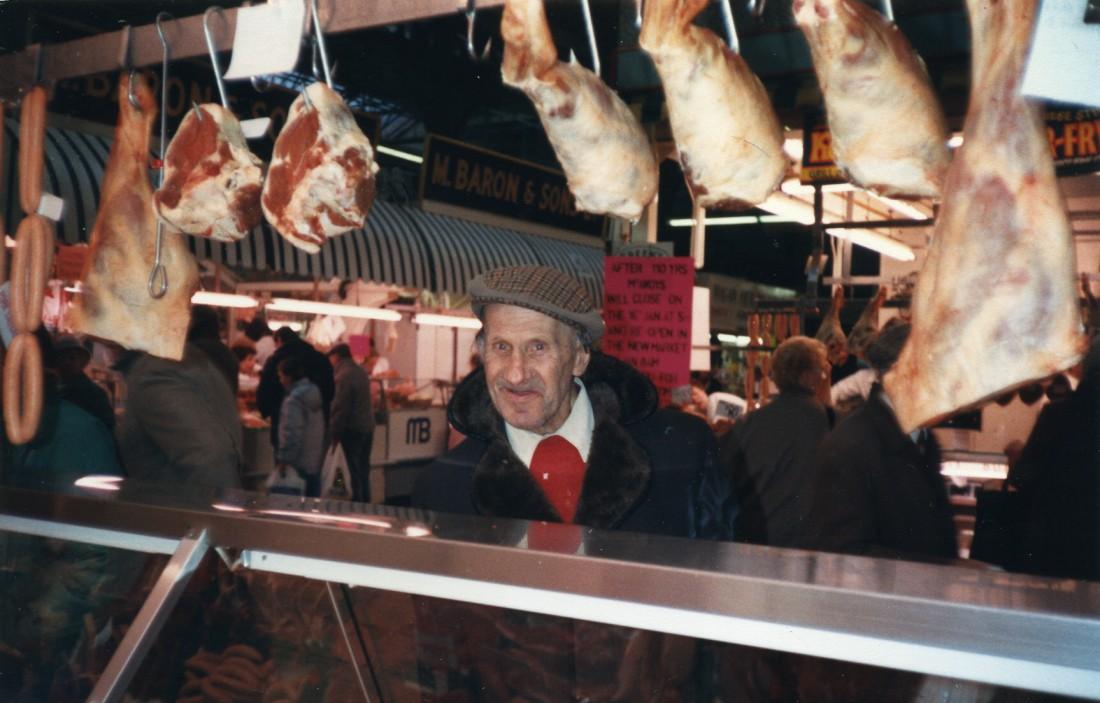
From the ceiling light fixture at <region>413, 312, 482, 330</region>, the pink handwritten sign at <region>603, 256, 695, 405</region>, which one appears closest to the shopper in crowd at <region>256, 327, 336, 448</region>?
the pink handwritten sign at <region>603, 256, 695, 405</region>

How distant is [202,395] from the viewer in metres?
3.90

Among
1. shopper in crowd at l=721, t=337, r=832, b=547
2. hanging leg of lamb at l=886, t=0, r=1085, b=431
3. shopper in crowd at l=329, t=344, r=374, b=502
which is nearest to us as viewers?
hanging leg of lamb at l=886, t=0, r=1085, b=431

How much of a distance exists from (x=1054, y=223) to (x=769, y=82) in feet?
10.9

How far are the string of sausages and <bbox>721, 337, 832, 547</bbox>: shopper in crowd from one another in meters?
3.35

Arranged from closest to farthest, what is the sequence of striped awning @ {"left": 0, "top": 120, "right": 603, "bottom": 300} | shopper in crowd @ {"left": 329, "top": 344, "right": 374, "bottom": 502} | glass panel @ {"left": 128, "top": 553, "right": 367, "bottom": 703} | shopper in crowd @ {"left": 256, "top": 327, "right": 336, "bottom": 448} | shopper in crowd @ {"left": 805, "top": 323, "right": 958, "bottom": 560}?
1. glass panel @ {"left": 128, "top": 553, "right": 367, "bottom": 703}
2. shopper in crowd @ {"left": 805, "top": 323, "right": 958, "bottom": 560}
3. striped awning @ {"left": 0, "top": 120, "right": 603, "bottom": 300}
4. shopper in crowd @ {"left": 256, "top": 327, "right": 336, "bottom": 448}
5. shopper in crowd @ {"left": 329, "top": 344, "right": 374, "bottom": 502}

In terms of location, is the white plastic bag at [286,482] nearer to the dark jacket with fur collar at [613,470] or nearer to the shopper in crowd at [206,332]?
the shopper in crowd at [206,332]

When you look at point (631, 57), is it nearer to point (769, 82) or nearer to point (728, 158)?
point (769, 82)

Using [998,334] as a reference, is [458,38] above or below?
above

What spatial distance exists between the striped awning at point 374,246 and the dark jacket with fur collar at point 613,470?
3877mm

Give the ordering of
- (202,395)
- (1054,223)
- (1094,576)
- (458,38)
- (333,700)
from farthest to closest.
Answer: (458,38) → (202,395) → (1094,576) → (333,700) → (1054,223)

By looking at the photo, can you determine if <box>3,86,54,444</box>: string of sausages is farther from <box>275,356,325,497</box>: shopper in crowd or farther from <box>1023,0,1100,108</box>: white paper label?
<box>275,356,325,497</box>: shopper in crowd

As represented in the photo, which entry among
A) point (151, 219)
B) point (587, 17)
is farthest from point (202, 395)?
point (587, 17)

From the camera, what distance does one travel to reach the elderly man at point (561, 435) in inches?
101

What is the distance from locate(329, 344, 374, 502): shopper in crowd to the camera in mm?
8992
